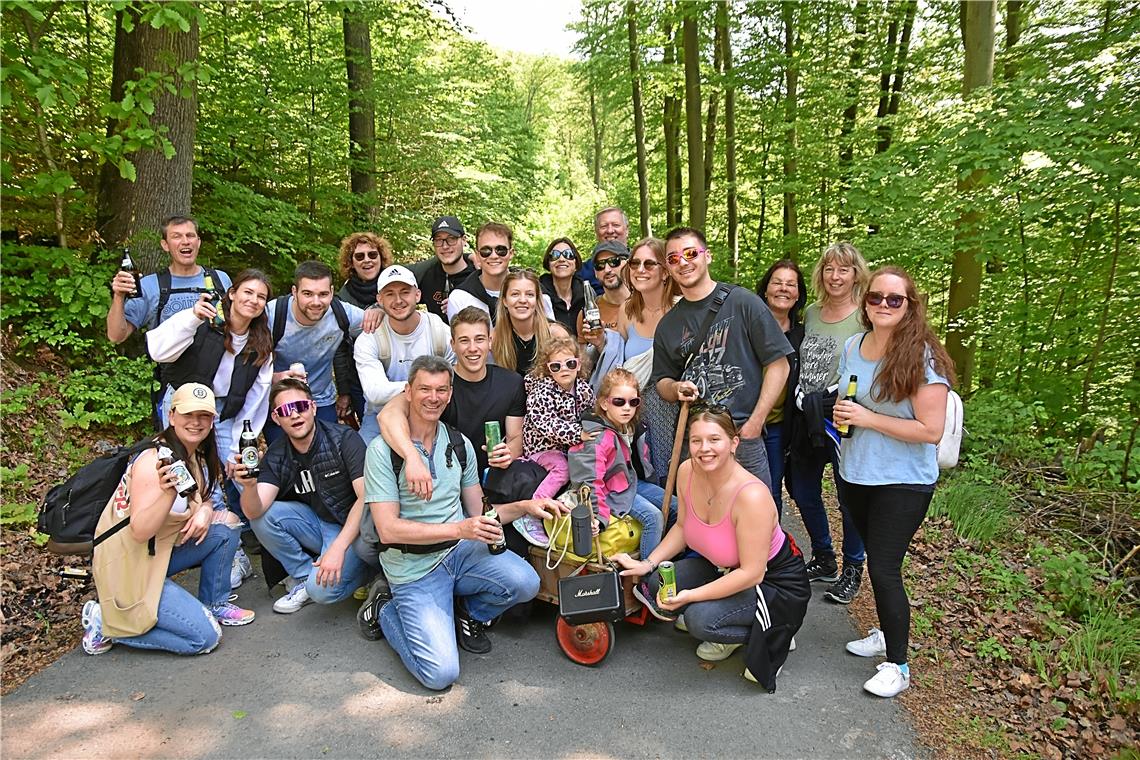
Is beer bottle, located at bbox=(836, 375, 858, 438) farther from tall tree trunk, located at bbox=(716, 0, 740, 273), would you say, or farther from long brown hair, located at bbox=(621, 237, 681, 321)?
tall tree trunk, located at bbox=(716, 0, 740, 273)

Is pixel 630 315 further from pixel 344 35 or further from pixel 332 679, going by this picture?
pixel 344 35

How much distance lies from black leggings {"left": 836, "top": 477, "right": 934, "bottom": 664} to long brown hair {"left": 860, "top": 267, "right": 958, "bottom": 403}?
505mm

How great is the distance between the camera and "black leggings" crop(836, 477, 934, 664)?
11.1ft

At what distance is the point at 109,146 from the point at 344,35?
7239 mm

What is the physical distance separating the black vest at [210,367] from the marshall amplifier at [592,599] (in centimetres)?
266

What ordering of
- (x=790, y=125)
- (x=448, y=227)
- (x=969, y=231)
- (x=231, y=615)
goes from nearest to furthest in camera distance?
1. (x=231, y=615)
2. (x=448, y=227)
3. (x=969, y=231)
4. (x=790, y=125)

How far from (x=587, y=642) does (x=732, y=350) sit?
1.90 meters

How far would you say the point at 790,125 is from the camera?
11.4 meters

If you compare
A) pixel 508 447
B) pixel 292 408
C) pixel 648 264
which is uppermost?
pixel 648 264

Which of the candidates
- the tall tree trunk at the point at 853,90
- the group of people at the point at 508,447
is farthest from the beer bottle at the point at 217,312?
the tall tree trunk at the point at 853,90

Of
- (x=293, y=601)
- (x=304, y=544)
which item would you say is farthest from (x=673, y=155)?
(x=293, y=601)

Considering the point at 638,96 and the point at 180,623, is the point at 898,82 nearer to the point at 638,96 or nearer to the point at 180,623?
the point at 638,96

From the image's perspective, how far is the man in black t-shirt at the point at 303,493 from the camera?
420 centimetres

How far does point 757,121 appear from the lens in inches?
526
